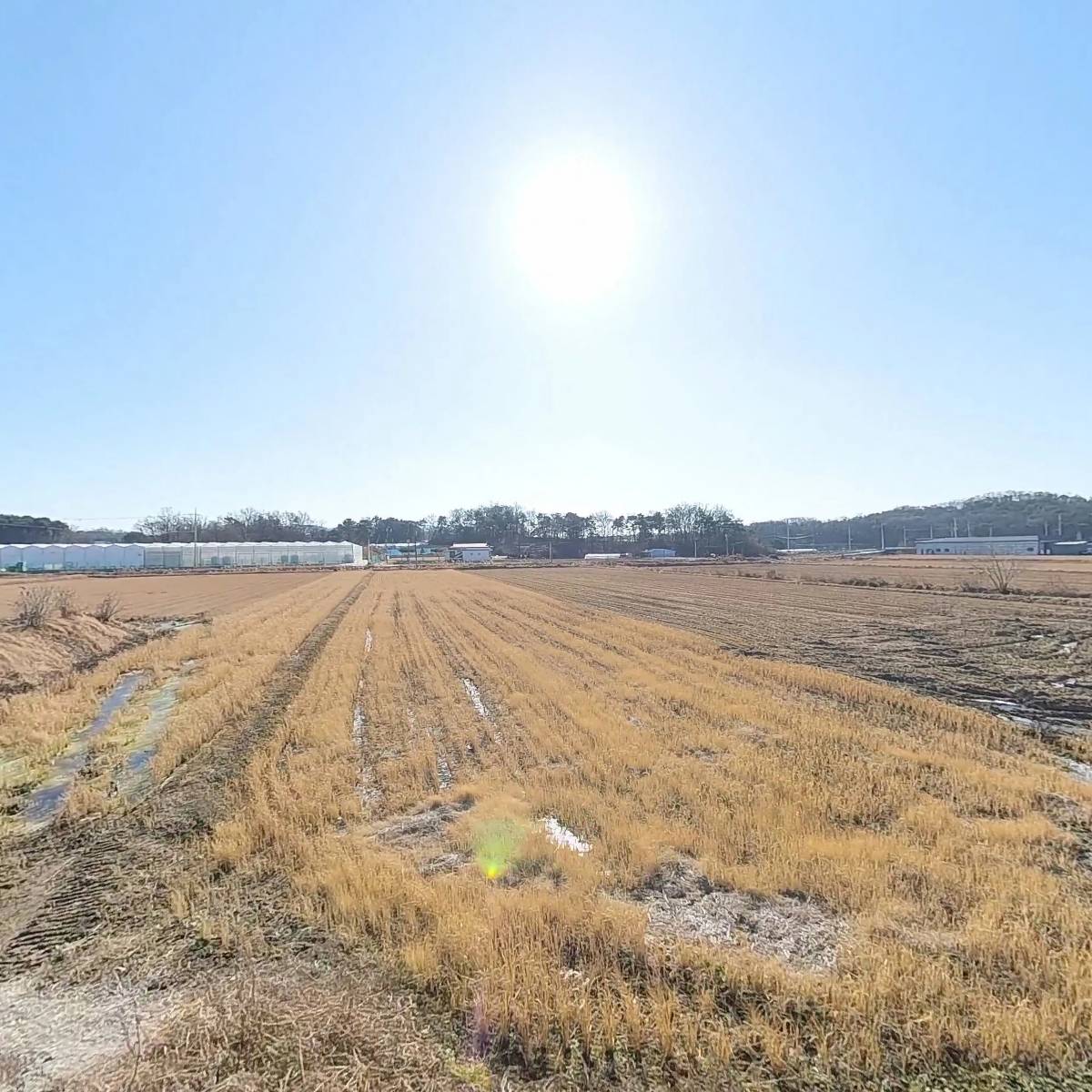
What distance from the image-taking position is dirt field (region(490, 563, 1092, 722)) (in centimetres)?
1274

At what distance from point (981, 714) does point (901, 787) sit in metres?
4.70

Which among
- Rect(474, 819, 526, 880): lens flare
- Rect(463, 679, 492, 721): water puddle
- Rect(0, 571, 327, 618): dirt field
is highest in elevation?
Rect(474, 819, 526, 880): lens flare

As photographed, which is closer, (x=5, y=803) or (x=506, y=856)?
(x=506, y=856)

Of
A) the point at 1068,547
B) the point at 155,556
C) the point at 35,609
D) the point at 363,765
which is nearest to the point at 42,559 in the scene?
the point at 155,556

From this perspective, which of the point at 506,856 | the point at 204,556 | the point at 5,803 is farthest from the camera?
the point at 204,556

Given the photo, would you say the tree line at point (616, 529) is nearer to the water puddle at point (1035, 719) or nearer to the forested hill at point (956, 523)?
the forested hill at point (956, 523)

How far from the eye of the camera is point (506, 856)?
18.6 ft

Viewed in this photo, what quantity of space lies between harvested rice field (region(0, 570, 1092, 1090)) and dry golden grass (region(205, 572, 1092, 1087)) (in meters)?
0.03

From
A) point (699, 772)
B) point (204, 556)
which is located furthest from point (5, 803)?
point (204, 556)

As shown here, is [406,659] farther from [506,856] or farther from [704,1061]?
[704,1061]

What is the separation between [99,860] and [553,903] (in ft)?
15.4

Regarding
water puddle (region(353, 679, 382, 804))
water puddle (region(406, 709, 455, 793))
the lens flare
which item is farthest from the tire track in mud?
the lens flare

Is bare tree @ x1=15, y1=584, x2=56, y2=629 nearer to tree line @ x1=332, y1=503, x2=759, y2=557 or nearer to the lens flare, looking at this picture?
the lens flare

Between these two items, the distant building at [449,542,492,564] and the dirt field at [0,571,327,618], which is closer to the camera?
the dirt field at [0,571,327,618]
